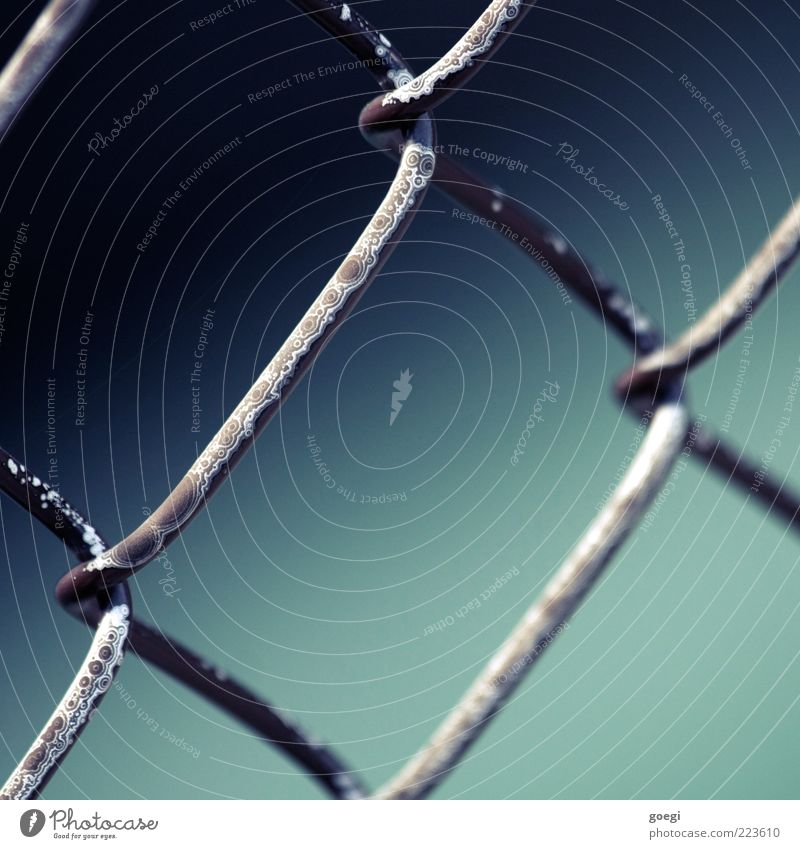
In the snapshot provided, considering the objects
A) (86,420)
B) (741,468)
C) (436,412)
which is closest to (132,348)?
(86,420)

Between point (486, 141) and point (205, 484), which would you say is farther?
point (486, 141)

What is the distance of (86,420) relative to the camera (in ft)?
1.58

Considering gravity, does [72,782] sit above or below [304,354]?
below

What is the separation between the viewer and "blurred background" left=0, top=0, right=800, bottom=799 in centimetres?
48

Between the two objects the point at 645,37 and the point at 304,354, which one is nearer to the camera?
the point at 304,354

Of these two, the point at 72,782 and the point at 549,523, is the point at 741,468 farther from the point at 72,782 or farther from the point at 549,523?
the point at 72,782

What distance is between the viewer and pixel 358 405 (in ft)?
1.61

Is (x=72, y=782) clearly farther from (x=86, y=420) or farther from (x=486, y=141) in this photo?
(x=486, y=141)

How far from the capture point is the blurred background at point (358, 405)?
478mm

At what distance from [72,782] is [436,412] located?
24 centimetres

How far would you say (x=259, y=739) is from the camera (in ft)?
1.50

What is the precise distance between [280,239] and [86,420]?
124 millimetres
